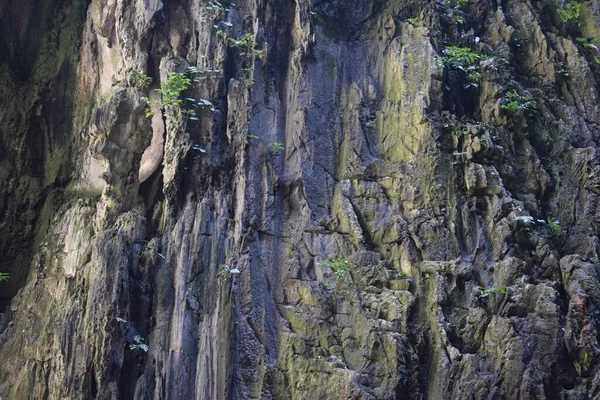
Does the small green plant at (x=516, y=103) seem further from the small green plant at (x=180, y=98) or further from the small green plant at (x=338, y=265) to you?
the small green plant at (x=180, y=98)

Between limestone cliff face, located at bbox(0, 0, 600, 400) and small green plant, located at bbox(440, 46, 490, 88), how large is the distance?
1.7 inches

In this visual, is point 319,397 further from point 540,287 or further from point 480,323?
point 540,287

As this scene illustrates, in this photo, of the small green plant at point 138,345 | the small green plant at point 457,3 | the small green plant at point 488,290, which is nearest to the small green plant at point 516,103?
the small green plant at point 457,3

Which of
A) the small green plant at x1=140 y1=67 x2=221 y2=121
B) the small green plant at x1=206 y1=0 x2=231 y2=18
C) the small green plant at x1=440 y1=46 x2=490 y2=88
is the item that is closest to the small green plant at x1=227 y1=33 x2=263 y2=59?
the small green plant at x1=206 y1=0 x2=231 y2=18

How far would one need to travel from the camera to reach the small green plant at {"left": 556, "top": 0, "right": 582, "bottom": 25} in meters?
13.3

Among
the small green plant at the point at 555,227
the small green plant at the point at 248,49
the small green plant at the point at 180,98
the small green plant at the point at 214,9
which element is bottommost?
the small green plant at the point at 555,227

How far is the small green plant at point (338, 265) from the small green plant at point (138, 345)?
297cm

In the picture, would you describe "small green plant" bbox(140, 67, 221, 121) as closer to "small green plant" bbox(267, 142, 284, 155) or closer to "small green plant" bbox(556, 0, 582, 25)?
"small green plant" bbox(267, 142, 284, 155)

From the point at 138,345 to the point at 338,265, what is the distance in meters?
3.25

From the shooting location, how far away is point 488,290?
9906mm

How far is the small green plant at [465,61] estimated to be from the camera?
38.5 ft

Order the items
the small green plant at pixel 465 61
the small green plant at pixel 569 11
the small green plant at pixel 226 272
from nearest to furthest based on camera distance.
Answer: the small green plant at pixel 226 272, the small green plant at pixel 465 61, the small green plant at pixel 569 11

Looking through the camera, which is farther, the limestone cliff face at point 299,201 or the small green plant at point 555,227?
the small green plant at point 555,227

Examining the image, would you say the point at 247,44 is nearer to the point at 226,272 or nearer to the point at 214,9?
→ the point at 214,9
